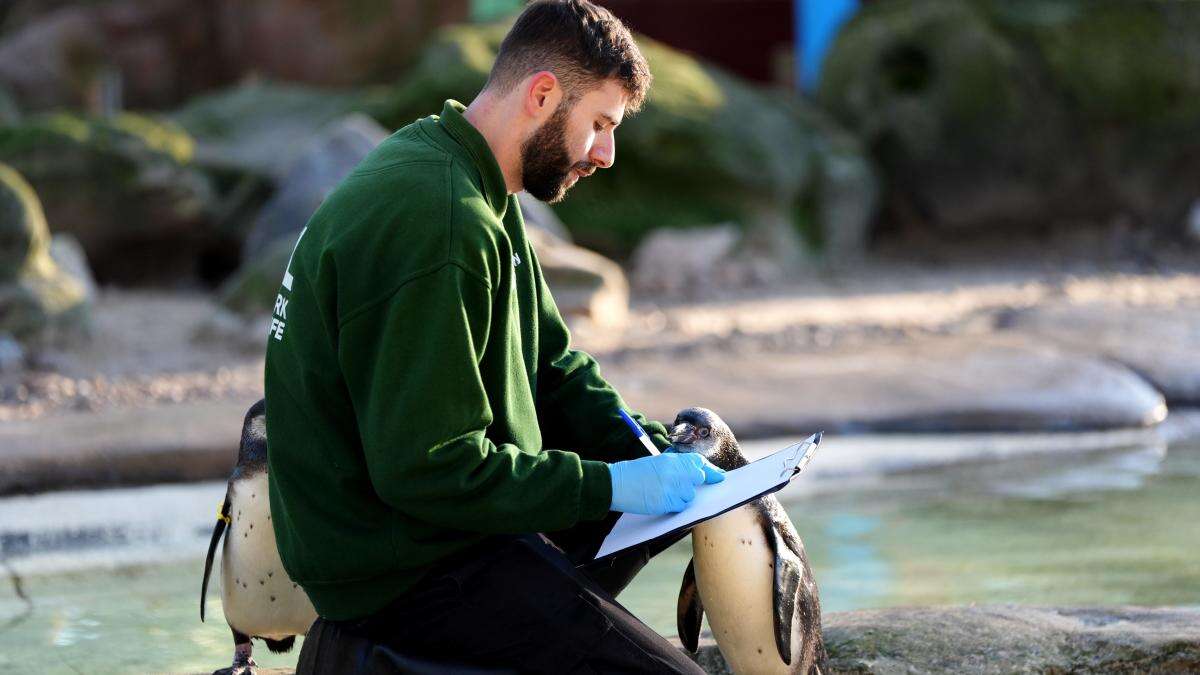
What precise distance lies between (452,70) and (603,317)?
2306 mm

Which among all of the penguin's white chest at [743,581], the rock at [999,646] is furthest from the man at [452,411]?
the rock at [999,646]

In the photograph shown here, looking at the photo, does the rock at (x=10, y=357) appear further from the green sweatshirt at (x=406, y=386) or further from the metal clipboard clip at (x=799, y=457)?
the metal clipboard clip at (x=799, y=457)

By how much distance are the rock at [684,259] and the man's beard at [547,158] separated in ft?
21.3

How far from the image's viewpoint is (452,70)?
29.0 ft

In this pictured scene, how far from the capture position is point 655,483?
7.16 ft

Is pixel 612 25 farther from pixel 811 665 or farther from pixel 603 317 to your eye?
pixel 603 317

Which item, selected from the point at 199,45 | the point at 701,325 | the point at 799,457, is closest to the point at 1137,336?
the point at 701,325

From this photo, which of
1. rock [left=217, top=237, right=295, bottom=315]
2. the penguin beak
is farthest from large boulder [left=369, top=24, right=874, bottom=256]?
the penguin beak

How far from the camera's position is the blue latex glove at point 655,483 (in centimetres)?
216

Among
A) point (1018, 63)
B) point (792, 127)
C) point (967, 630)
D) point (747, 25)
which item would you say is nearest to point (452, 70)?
point (792, 127)

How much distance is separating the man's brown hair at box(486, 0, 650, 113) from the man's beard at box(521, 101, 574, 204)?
4 centimetres

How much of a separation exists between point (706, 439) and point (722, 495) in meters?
0.27

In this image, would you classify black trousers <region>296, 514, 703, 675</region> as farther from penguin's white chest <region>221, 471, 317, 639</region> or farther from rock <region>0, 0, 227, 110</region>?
rock <region>0, 0, 227, 110</region>

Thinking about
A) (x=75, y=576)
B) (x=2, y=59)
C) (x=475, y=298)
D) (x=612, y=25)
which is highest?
(x=612, y=25)
